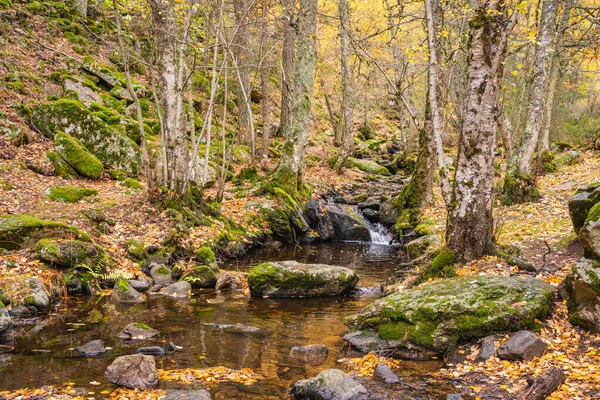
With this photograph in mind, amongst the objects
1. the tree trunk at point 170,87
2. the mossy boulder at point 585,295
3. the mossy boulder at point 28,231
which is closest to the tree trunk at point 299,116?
the tree trunk at point 170,87

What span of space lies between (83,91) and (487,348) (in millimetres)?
15701

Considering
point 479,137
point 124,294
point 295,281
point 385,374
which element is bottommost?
point 385,374

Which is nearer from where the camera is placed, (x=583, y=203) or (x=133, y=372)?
(x=133, y=372)

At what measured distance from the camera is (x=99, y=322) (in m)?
6.89

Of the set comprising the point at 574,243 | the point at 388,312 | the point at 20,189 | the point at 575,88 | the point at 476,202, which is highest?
the point at 575,88

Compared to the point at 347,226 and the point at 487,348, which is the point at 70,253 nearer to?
the point at 487,348

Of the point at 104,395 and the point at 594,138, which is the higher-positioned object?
the point at 594,138

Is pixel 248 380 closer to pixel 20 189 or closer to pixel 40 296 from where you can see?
pixel 40 296

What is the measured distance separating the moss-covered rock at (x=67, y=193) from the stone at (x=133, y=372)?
6790 mm

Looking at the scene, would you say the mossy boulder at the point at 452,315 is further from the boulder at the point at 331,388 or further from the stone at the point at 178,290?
the stone at the point at 178,290

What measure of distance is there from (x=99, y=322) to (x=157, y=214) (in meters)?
→ 4.33

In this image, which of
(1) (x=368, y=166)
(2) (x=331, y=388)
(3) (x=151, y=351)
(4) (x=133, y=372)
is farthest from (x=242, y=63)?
(2) (x=331, y=388)

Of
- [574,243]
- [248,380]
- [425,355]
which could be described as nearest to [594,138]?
[574,243]

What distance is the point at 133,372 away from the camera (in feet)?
16.2
